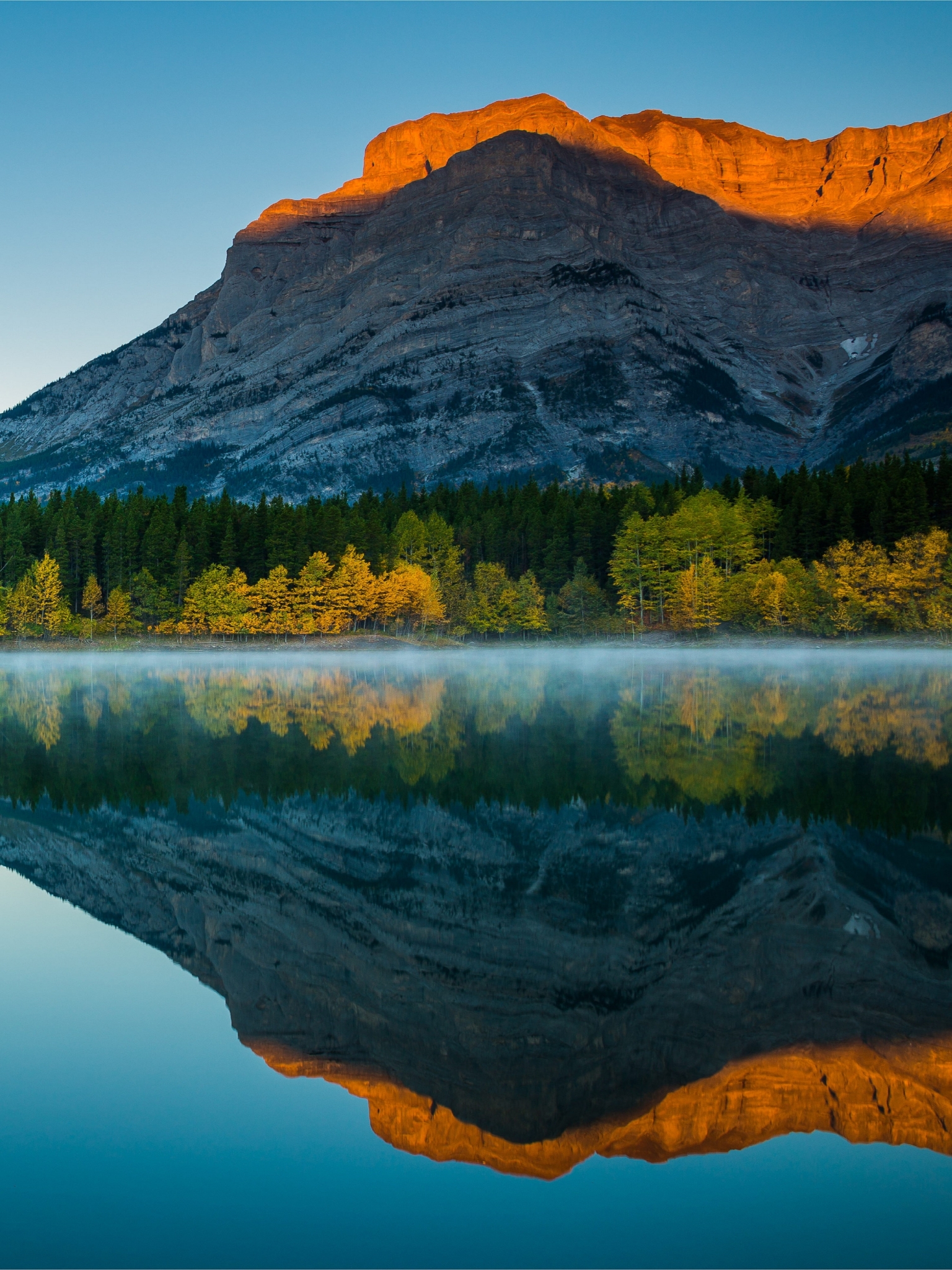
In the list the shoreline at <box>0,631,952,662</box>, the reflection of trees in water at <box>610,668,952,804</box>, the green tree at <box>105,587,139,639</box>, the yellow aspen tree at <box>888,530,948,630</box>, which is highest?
the yellow aspen tree at <box>888,530,948,630</box>

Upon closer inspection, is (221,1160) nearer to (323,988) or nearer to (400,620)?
(323,988)

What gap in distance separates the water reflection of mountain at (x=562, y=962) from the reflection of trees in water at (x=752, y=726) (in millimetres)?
4961

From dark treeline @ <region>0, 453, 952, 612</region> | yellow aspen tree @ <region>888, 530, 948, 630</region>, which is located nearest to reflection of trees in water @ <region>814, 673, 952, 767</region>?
yellow aspen tree @ <region>888, 530, 948, 630</region>

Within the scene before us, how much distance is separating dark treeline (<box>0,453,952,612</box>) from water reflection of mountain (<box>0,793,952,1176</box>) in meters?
98.0

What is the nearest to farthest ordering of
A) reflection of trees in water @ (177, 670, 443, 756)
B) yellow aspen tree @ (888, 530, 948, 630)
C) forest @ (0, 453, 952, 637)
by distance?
reflection of trees in water @ (177, 670, 443, 756) < yellow aspen tree @ (888, 530, 948, 630) < forest @ (0, 453, 952, 637)

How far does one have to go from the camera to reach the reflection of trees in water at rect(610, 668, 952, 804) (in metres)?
23.3

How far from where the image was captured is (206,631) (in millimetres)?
115688

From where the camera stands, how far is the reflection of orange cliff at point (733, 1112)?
311 inches

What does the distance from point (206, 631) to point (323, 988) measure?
358 ft

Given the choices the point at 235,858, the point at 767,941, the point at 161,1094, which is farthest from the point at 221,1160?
the point at 235,858

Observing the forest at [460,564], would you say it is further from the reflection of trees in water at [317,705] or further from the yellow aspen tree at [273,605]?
the reflection of trees in water at [317,705]

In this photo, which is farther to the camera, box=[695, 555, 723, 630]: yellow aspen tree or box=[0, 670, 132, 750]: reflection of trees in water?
box=[695, 555, 723, 630]: yellow aspen tree

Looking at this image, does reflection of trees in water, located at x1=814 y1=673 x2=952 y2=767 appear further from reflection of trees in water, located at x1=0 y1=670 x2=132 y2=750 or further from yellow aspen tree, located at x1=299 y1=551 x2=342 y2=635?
yellow aspen tree, located at x1=299 y1=551 x2=342 y2=635

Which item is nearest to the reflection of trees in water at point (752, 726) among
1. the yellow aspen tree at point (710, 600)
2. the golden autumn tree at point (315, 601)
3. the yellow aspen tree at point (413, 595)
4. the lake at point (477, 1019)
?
the lake at point (477, 1019)
